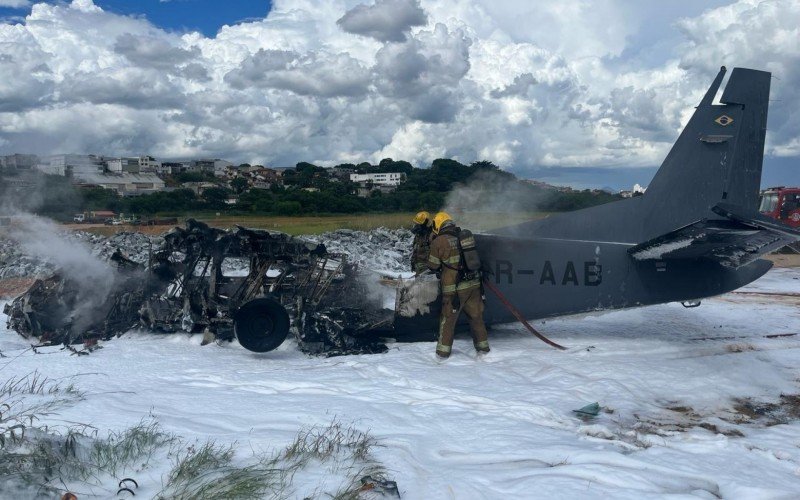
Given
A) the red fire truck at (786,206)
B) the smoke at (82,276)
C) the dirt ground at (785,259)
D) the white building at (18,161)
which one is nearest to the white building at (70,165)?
the white building at (18,161)

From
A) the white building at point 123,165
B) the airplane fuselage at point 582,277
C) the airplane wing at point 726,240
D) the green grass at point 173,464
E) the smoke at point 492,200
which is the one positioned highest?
the white building at point 123,165

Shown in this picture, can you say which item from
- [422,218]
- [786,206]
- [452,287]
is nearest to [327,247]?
[422,218]

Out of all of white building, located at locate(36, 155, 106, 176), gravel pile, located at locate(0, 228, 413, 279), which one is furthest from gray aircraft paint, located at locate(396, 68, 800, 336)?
gravel pile, located at locate(0, 228, 413, 279)

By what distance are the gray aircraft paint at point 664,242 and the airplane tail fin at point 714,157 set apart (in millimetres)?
15

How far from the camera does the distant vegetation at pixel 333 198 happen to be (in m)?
11.0

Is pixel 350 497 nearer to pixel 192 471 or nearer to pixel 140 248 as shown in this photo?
pixel 192 471

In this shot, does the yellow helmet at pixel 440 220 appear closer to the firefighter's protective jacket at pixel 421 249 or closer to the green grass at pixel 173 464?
the firefighter's protective jacket at pixel 421 249

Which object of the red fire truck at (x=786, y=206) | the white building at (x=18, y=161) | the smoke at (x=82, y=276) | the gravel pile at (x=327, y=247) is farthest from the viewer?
the red fire truck at (x=786, y=206)

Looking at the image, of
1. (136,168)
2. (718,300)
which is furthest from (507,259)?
(136,168)

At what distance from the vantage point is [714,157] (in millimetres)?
8500

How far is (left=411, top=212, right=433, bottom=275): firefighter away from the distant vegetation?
1.76 metres

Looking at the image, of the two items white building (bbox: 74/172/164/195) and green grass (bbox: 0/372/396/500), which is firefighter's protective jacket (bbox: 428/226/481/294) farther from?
white building (bbox: 74/172/164/195)

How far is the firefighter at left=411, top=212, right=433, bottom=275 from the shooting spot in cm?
809

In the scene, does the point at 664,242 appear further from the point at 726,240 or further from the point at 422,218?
the point at 422,218
